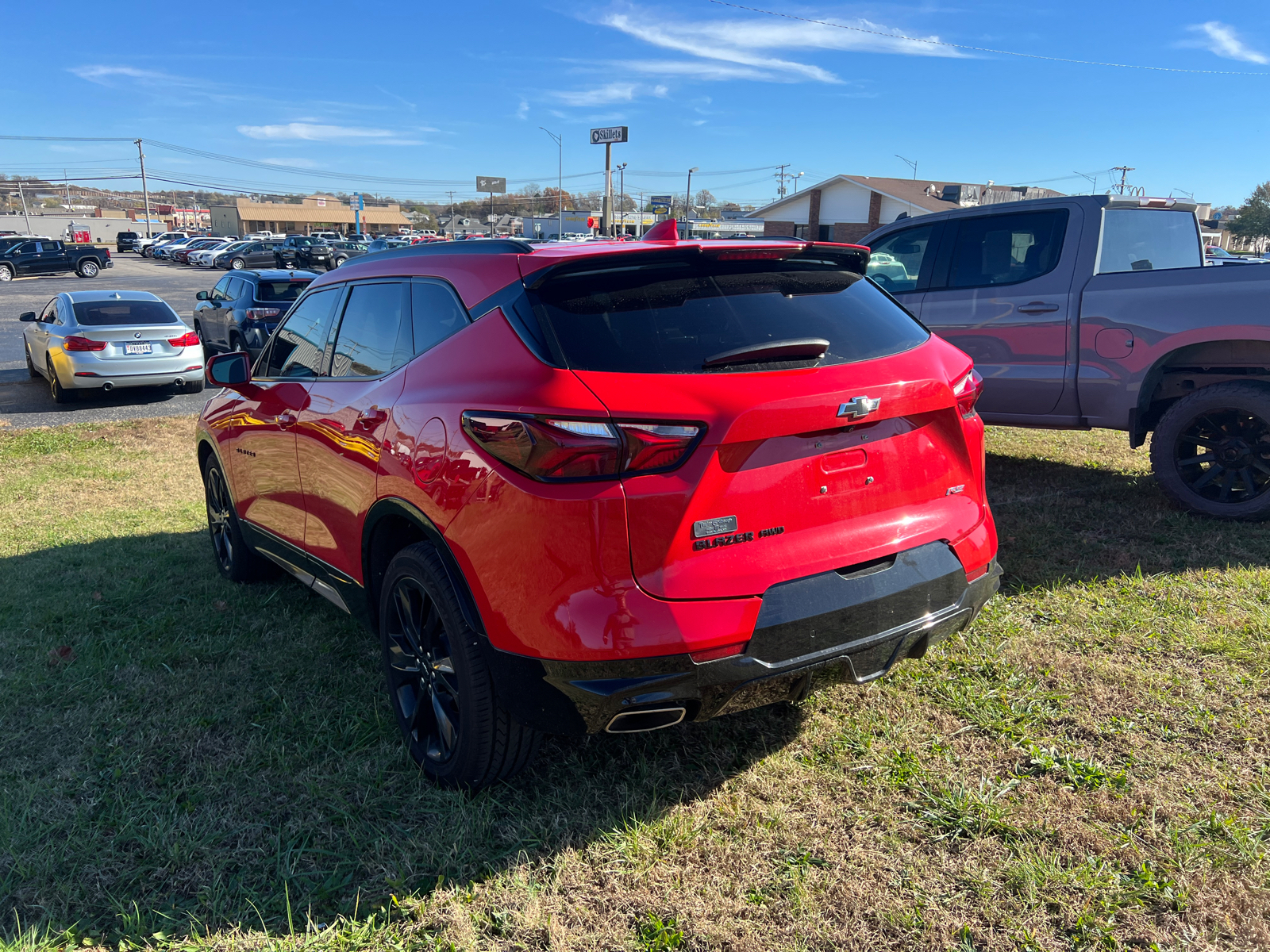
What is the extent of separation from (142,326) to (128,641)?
31.7ft

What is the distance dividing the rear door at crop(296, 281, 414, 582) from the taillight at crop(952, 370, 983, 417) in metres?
1.90

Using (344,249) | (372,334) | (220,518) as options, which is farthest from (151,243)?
(372,334)

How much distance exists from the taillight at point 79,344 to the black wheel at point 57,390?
0.38 metres

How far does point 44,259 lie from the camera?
41344 millimetres

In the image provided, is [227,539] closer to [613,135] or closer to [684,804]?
[684,804]

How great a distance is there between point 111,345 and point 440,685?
11.5m

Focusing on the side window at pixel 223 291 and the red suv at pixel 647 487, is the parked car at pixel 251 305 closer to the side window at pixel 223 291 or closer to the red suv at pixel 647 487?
the side window at pixel 223 291

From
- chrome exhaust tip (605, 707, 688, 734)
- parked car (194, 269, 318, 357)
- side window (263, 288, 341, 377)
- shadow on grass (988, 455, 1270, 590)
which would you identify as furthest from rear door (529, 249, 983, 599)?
parked car (194, 269, 318, 357)

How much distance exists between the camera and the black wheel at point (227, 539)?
4973mm

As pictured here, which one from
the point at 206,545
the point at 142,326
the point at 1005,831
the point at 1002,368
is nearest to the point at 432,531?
the point at 1005,831

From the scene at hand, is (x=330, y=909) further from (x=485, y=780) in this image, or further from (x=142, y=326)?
(x=142, y=326)

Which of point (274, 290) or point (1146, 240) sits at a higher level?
point (1146, 240)

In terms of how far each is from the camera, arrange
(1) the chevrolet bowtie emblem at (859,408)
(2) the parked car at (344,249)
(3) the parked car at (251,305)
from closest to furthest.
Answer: (1) the chevrolet bowtie emblem at (859,408) < (3) the parked car at (251,305) < (2) the parked car at (344,249)

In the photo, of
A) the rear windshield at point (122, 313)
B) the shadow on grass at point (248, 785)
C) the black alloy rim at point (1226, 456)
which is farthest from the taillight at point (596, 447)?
the rear windshield at point (122, 313)
